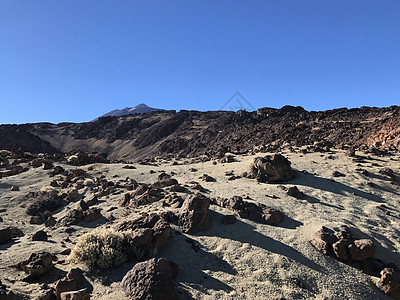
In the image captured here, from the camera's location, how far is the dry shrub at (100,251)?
592cm

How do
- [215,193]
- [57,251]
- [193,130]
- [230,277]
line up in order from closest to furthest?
[230,277], [57,251], [215,193], [193,130]

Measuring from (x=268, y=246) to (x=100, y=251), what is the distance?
428 centimetres

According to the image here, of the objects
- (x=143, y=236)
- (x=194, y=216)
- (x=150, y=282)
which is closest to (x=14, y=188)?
(x=143, y=236)

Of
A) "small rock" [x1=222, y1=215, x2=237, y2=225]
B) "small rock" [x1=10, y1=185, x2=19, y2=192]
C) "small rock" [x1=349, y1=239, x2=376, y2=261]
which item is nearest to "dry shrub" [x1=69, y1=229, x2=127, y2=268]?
"small rock" [x1=222, y1=215, x2=237, y2=225]

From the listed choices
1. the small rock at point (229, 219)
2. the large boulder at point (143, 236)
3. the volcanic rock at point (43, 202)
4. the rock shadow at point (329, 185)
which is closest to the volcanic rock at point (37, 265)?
the large boulder at point (143, 236)

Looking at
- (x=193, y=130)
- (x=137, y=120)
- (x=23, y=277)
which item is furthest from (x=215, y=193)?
(x=137, y=120)

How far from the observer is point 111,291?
5.13 meters

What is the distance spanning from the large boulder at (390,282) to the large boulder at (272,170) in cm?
680

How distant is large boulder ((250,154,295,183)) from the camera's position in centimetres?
1270

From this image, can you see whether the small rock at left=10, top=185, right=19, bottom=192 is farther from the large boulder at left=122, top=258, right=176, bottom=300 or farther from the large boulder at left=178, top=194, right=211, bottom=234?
the large boulder at left=122, top=258, right=176, bottom=300

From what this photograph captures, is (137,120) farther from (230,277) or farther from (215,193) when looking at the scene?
(230,277)

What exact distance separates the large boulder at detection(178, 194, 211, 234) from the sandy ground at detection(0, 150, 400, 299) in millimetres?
238

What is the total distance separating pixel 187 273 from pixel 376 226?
22.8 feet

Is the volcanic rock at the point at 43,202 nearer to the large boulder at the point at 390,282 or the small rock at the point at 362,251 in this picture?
the small rock at the point at 362,251
